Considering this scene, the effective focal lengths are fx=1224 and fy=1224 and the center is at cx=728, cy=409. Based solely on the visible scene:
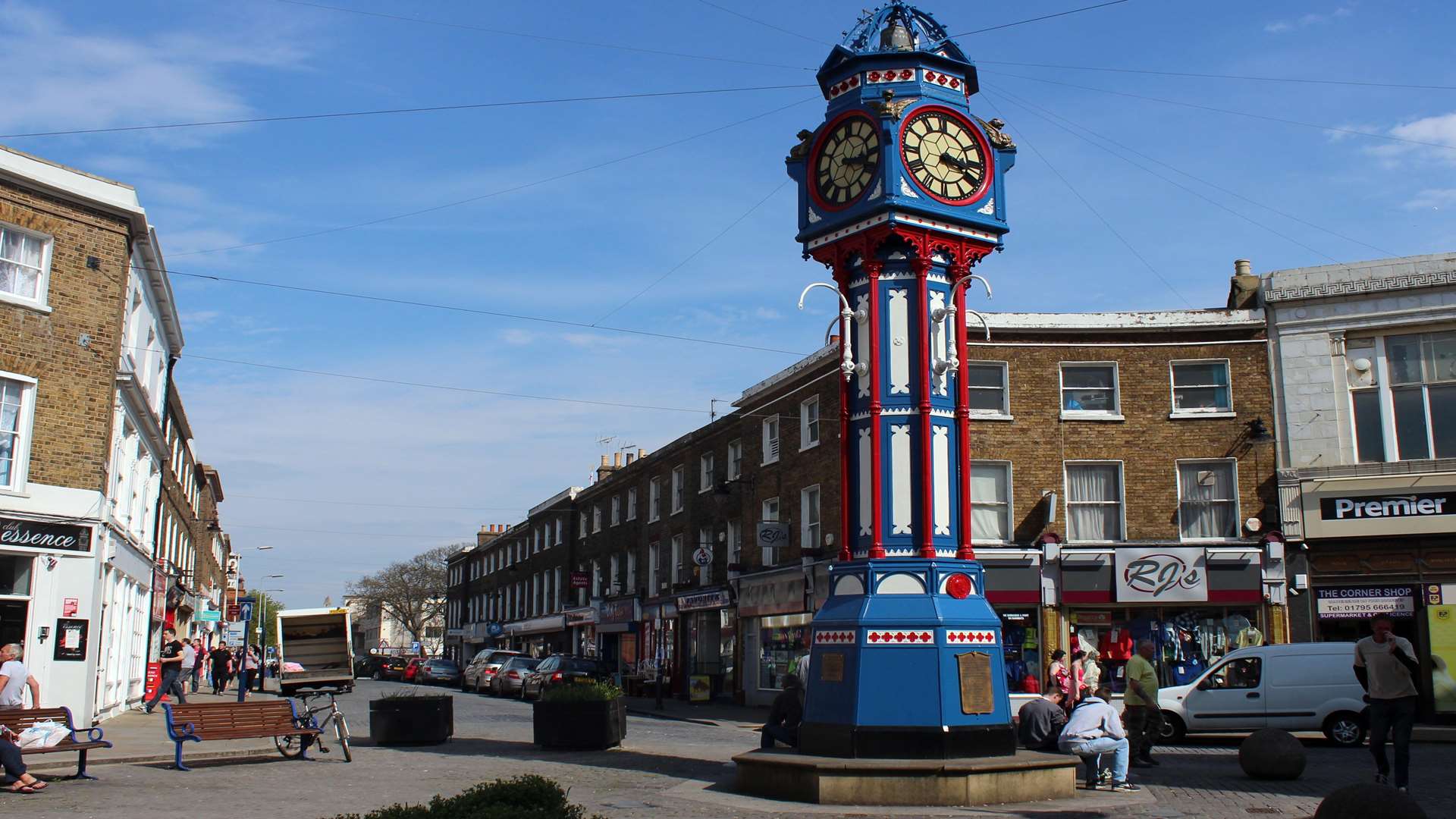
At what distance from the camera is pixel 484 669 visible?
40.9m

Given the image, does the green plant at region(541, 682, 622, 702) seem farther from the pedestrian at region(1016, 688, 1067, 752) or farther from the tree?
the tree

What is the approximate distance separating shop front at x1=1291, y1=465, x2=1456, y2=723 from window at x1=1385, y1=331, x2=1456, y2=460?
843mm

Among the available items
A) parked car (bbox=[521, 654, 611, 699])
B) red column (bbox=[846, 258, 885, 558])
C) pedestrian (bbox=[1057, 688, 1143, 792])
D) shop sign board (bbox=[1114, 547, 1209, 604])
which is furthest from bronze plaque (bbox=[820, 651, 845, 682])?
parked car (bbox=[521, 654, 611, 699])

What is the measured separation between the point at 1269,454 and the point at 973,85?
48.5 feet

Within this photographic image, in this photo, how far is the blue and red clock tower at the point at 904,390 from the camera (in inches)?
498

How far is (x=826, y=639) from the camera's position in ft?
43.5

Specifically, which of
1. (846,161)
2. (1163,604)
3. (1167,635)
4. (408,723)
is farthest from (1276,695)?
(408,723)

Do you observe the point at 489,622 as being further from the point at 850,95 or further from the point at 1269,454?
Answer: the point at 850,95

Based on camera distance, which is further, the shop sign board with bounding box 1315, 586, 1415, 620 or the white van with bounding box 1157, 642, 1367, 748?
the shop sign board with bounding box 1315, 586, 1415, 620

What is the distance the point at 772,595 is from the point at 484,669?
1314cm

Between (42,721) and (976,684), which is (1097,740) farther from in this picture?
(42,721)

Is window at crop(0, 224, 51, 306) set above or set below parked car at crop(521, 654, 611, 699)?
above

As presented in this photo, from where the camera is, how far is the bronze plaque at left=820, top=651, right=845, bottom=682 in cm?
1297

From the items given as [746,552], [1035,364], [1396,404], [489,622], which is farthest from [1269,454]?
[489,622]
